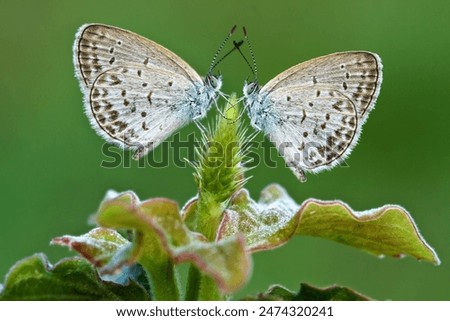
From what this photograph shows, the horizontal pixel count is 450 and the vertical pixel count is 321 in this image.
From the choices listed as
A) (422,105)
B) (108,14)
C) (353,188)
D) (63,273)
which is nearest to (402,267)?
(353,188)

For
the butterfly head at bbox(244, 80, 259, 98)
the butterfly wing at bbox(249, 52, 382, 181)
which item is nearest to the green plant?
the butterfly wing at bbox(249, 52, 382, 181)

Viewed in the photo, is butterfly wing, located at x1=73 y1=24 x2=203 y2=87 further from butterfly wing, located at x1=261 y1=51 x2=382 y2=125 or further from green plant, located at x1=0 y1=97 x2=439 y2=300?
green plant, located at x1=0 y1=97 x2=439 y2=300

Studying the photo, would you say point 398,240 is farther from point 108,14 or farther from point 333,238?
point 108,14

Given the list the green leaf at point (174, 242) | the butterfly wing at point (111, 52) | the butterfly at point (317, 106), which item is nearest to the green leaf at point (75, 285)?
the green leaf at point (174, 242)

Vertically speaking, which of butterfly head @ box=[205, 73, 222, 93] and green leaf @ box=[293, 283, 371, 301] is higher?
butterfly head @ box=[205, 73, 222, 93]

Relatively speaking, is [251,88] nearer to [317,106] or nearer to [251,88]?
[251,88]

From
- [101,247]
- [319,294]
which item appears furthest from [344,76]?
[101,247]
